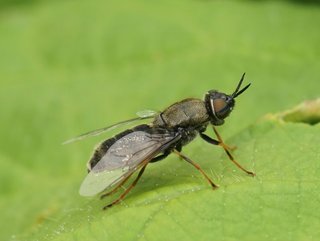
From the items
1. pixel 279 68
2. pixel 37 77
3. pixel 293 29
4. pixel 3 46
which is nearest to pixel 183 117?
pixel 279 68

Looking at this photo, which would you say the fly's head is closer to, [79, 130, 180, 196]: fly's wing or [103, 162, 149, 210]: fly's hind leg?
[79, 130, 180, 196]: fly's wing

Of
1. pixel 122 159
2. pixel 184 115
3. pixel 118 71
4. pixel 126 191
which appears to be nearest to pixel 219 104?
pixel 184 115

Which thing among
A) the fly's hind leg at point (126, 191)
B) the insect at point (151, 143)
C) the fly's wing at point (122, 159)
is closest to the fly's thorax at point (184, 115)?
the insect at point (151, 143)

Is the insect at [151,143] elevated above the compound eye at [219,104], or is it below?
below

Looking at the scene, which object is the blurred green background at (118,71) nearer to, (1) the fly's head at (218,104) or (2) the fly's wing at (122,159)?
(1) the fly's head at (218,104)

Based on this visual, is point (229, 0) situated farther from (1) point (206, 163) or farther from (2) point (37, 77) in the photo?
(1) point (206, 163)

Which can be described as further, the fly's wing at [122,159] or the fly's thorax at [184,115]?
the fly's thorax at [184,115]

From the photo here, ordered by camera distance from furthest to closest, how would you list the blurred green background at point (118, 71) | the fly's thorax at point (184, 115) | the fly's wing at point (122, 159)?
the blurred green background at point (118, 71), the fly's thorax at point (184, 115), the fly's wing at point (122, 159)

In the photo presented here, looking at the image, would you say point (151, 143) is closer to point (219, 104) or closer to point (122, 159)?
point (122, 159)

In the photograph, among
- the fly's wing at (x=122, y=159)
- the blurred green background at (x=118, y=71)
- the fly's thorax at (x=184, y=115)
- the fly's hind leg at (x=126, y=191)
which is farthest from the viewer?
the blurred green background at (x=118, y=71)
